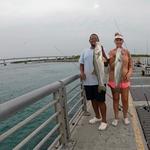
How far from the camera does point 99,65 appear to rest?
269 inches

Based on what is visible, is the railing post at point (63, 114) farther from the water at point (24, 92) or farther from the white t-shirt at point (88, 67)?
the water at point (24, 92)

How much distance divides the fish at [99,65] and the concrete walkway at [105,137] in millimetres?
868

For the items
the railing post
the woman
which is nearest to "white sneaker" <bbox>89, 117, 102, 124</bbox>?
the woman

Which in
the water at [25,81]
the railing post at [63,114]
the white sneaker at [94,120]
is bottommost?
the water at [25,81]

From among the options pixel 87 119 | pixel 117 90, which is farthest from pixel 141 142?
pixel 87 119

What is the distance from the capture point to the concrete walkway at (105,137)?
6.05m

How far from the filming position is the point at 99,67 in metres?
6.84

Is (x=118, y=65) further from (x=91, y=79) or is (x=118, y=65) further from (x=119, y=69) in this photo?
(x=91, y=79)

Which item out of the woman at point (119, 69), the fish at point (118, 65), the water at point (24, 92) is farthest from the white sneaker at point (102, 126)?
the water at point (24, 92)

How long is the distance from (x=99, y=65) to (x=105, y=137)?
4.46ft

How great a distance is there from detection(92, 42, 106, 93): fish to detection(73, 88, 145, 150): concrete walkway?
868 mm

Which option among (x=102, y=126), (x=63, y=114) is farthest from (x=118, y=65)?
(x=63, y=114)

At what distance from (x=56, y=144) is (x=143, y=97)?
23.3 ft

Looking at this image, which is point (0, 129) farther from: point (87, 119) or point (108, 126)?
Answer: point (108, 126)
